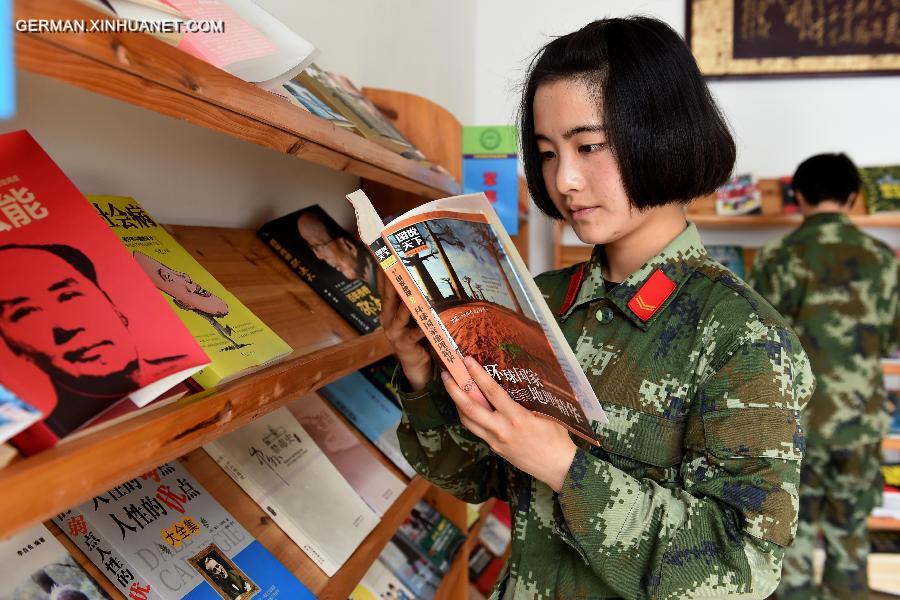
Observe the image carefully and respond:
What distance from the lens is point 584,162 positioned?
100 centimetres

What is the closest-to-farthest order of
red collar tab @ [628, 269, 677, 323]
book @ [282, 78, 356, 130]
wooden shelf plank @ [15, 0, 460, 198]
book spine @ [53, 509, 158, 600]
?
wooden shelf plank @ [15, 0, 460, 198] < book spine @ [53, 509, 158, 600] < red collar tab @ [628, 269, 677, 323] < book @ [282, 78, 356, 130]

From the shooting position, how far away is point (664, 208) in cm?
106

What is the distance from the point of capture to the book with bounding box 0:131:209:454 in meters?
0.57

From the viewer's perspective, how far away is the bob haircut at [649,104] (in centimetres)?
96

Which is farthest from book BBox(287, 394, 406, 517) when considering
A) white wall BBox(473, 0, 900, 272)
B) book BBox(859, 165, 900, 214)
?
book BBox(859, 165, 900, 214)

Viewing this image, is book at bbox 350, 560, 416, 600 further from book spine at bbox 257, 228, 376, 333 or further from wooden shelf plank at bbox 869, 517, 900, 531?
wooden shelf plank at bbox 869, 517, 900, 531

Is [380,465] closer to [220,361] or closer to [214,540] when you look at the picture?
[214,540]

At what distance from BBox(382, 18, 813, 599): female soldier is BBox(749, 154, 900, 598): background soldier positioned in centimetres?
203

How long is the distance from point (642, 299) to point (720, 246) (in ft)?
9.39

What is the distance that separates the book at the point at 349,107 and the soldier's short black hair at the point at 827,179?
6.71ft

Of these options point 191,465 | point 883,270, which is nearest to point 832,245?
point 883,270

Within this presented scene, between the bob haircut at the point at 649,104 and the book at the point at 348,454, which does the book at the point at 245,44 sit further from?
the book at the point at 348,454

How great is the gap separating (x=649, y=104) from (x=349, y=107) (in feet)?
2.20

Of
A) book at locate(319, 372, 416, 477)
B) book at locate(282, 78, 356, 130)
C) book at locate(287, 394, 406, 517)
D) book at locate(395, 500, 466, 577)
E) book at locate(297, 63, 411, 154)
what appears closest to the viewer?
book at locate(282, 78, 356, 130)
